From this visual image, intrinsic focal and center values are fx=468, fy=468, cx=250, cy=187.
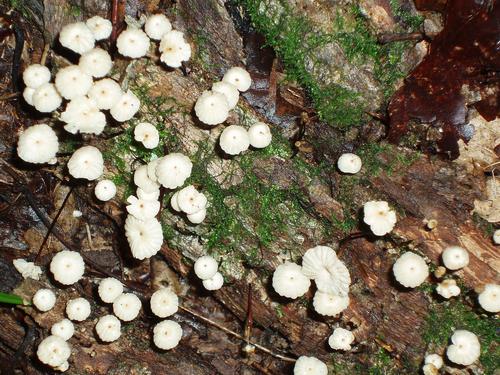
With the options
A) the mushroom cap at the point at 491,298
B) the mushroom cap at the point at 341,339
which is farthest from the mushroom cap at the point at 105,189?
the mushroom cap at the point at 491,298

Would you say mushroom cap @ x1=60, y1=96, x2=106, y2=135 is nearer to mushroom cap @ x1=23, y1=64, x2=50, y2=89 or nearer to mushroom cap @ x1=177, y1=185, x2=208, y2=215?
mushroom cap @ x1=23, y1=64, x2=50, y2=89

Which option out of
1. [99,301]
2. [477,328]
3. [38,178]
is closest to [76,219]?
[38,178]

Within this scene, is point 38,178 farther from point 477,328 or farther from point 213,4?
point 477,328

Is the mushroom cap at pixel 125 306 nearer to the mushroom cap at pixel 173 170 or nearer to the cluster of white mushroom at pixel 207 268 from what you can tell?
the cluster of white mushroom at pixel 207 268

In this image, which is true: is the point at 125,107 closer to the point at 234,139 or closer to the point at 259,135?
the point at 234,139

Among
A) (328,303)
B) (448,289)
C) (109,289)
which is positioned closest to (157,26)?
(109,289)

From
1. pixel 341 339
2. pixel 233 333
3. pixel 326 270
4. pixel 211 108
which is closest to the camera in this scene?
pixel 211 108
